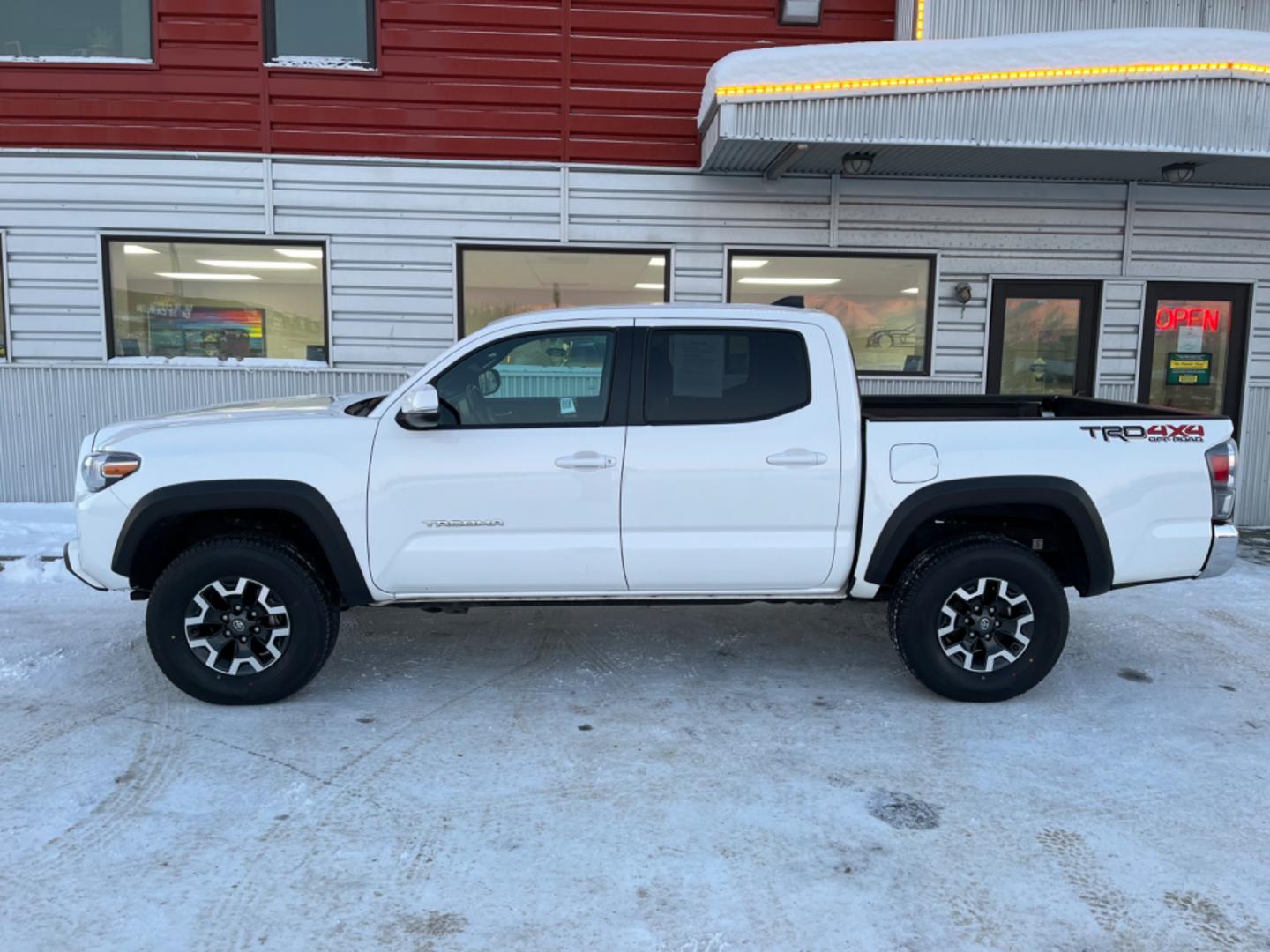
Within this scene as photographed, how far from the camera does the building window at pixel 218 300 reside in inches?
343

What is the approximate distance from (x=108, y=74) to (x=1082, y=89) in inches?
337

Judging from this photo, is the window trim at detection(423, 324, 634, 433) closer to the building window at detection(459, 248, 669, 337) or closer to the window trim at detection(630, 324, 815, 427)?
the window trim at detection(630, 324, 815, 427)

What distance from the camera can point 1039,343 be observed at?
9.12m

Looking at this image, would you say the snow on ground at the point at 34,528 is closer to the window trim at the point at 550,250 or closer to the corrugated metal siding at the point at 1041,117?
the window trim at the point at 550,250

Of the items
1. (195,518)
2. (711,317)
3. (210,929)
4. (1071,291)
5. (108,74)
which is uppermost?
(108,74)

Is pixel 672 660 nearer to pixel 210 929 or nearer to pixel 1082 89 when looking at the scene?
pixel 210 929

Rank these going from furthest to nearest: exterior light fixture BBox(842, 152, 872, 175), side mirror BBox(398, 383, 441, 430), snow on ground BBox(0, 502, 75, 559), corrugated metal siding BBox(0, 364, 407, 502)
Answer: corrugated metal siding BBox(0, 364, 407, 502)
exterior light fixture BBox(842, 152, 872, 175)
snow on ground BBox(0, 502, 75, 559)
side mirror BBox(398, 383, 441, 430)

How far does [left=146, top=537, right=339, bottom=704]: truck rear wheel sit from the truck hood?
0.58 m

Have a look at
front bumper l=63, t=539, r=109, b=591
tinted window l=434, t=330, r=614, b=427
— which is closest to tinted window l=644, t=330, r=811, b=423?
tinted window l=434, t=330, r=614, b=427

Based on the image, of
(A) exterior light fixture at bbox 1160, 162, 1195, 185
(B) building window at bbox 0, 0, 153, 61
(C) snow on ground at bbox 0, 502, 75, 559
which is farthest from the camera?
(B) building window at bbox 0, 0, 153, 61

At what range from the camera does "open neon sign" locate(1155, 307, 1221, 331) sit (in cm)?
911

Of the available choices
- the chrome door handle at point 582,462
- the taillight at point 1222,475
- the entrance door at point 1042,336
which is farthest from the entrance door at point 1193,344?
the chrome door handle at point 582,462

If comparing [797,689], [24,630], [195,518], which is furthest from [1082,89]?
[24,630]

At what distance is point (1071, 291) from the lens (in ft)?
29.6
